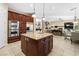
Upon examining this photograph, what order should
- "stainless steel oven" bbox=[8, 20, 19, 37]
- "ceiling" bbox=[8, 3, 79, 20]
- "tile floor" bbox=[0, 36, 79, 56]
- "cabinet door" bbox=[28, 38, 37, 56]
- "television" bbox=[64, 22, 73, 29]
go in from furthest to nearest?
1. "television" bbox=[64, 22, 73, 29]
2. "stainless steel oven" bbox=[8, 20, 19, 37]
3. "ceiling" bbox=[8, 3, 79, 20]
4. "tile floor" bbox=[0, 36, 79, 56]
5. "cabinet door" bbox=[28, 38, 37, 56]

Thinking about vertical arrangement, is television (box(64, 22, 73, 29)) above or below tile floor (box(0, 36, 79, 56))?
above

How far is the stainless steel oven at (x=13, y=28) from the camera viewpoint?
19.6 feet

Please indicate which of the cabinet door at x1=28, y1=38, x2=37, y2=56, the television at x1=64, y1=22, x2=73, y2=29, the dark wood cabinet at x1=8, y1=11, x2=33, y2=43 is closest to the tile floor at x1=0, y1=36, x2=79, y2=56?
the dark wood cabinet at x1=8, y1=11, x2=33, y2=43

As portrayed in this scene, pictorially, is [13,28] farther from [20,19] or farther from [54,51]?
[54,51]

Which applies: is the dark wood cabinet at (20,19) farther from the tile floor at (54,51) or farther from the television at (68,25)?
the television at (68,25)

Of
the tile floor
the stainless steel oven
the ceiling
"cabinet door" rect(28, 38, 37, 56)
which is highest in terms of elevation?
the ceiling

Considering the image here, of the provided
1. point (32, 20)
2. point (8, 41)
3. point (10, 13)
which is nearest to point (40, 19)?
point (32, 20)

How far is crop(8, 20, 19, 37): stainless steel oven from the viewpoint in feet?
19.6

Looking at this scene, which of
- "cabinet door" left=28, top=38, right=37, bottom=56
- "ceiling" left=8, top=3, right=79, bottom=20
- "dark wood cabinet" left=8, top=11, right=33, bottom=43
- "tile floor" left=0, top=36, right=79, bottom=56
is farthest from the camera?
"dark wood cabinet" left=8, top=11, right=33, bottom=43

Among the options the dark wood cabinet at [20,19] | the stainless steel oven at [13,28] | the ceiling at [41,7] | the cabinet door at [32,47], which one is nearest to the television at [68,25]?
the ceiling at [41,7]

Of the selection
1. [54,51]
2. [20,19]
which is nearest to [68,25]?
[20,19]

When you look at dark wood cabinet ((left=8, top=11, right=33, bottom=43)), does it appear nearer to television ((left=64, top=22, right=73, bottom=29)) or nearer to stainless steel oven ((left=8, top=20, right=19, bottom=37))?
stainless steel oven ((left=8, top=20, right=19, bottom=37))

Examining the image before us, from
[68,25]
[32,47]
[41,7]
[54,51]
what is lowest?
[54,51]

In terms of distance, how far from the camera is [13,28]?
246 inches
